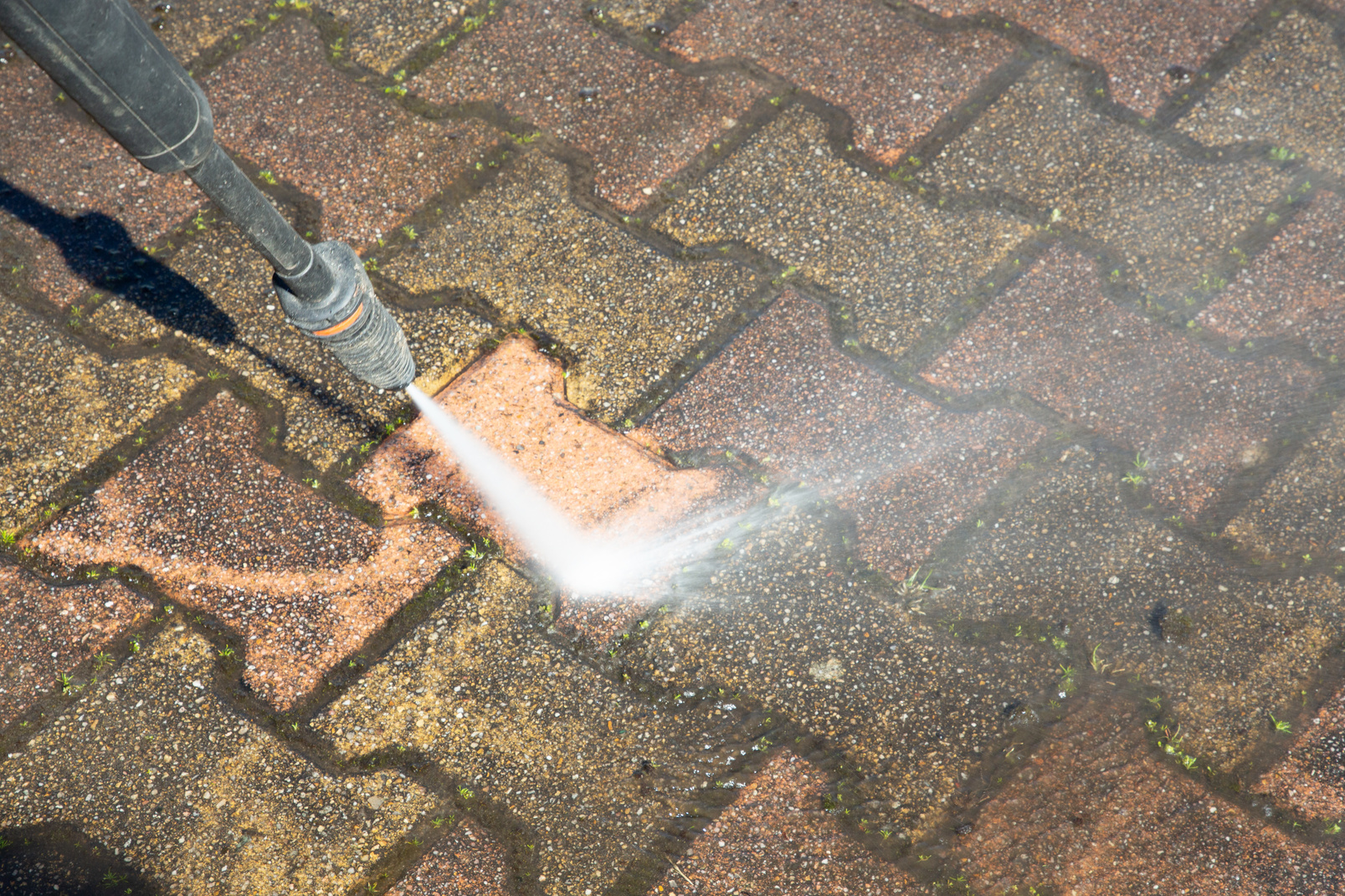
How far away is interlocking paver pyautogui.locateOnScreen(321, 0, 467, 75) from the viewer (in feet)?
22.0

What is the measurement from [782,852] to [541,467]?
2186 millimetres

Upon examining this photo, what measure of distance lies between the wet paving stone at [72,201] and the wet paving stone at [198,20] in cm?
82

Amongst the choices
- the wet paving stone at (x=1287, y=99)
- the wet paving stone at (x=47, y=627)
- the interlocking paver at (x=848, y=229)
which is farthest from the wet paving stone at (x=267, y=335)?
the wet paving stone at (x=1287, y=99)

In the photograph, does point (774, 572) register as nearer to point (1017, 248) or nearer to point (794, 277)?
point (794, 277)

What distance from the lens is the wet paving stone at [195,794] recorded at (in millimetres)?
4262

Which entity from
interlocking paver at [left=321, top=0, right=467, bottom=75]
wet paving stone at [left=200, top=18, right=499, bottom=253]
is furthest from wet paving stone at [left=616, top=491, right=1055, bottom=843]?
interlocking paver at [left=321, top=0, right=467, bottom=75]

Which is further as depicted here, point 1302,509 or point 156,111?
point 1302,509

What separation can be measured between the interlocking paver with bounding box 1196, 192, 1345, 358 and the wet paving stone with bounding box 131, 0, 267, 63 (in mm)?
6389

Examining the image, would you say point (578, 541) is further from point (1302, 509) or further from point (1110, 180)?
point (1110, 180)

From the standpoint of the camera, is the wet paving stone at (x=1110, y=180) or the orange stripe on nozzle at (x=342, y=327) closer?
the orange stripe on nozzle at (x=342, y=327)

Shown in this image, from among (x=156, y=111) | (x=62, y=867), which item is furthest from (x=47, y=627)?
(x=156, y=111)

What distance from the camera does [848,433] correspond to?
5168 mm

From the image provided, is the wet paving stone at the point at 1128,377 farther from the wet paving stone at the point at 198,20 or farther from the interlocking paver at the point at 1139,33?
the wet paving stone at the point at 198,20

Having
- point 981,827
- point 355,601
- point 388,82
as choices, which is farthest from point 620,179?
point 981,827
